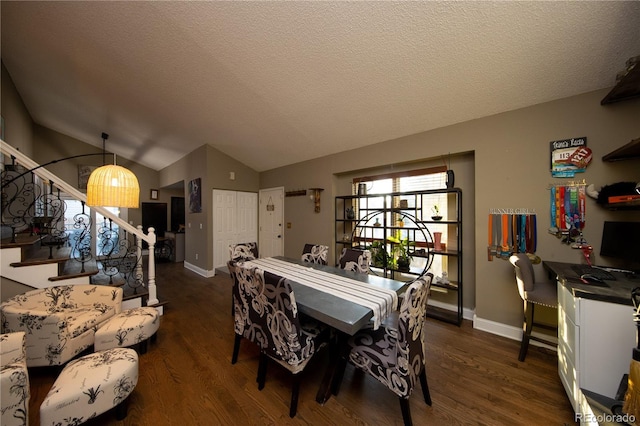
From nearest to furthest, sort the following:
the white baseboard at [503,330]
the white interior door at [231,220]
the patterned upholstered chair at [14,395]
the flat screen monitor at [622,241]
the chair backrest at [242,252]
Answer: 1. the patterned upholstered chair at [14,395]
2. the flat screen monitor at [622,241]
3. the white baseboard at [503,330]
4. the chair backrest at [242,252]
5. the white interior door at [231,220]

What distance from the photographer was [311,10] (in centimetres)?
176

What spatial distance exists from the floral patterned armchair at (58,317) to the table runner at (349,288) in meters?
1.59

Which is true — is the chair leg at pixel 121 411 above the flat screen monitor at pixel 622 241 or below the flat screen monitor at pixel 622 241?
below

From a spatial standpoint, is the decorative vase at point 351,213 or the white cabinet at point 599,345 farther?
the decorative vase at point 351,213

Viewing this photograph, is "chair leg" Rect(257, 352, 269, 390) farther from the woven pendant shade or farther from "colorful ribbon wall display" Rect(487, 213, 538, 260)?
"colorful ribbon wall display" Rect(487, 213, 538, 260)

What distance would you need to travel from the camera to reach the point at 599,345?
132cm

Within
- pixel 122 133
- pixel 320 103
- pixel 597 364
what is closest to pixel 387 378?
pixel 597 364

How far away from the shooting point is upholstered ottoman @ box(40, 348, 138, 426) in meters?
1.18

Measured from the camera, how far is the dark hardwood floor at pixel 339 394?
1453 mm

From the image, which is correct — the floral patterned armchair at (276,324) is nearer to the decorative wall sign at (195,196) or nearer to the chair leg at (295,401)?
the chair leg at (295,401)

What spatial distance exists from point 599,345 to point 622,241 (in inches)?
44.4

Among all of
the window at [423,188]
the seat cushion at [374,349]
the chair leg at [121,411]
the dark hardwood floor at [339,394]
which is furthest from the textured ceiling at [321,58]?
the chair leg at [121,411]

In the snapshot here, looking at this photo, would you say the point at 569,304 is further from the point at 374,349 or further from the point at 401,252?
the point at 401,252

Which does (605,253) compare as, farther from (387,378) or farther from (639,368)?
(387,378)
